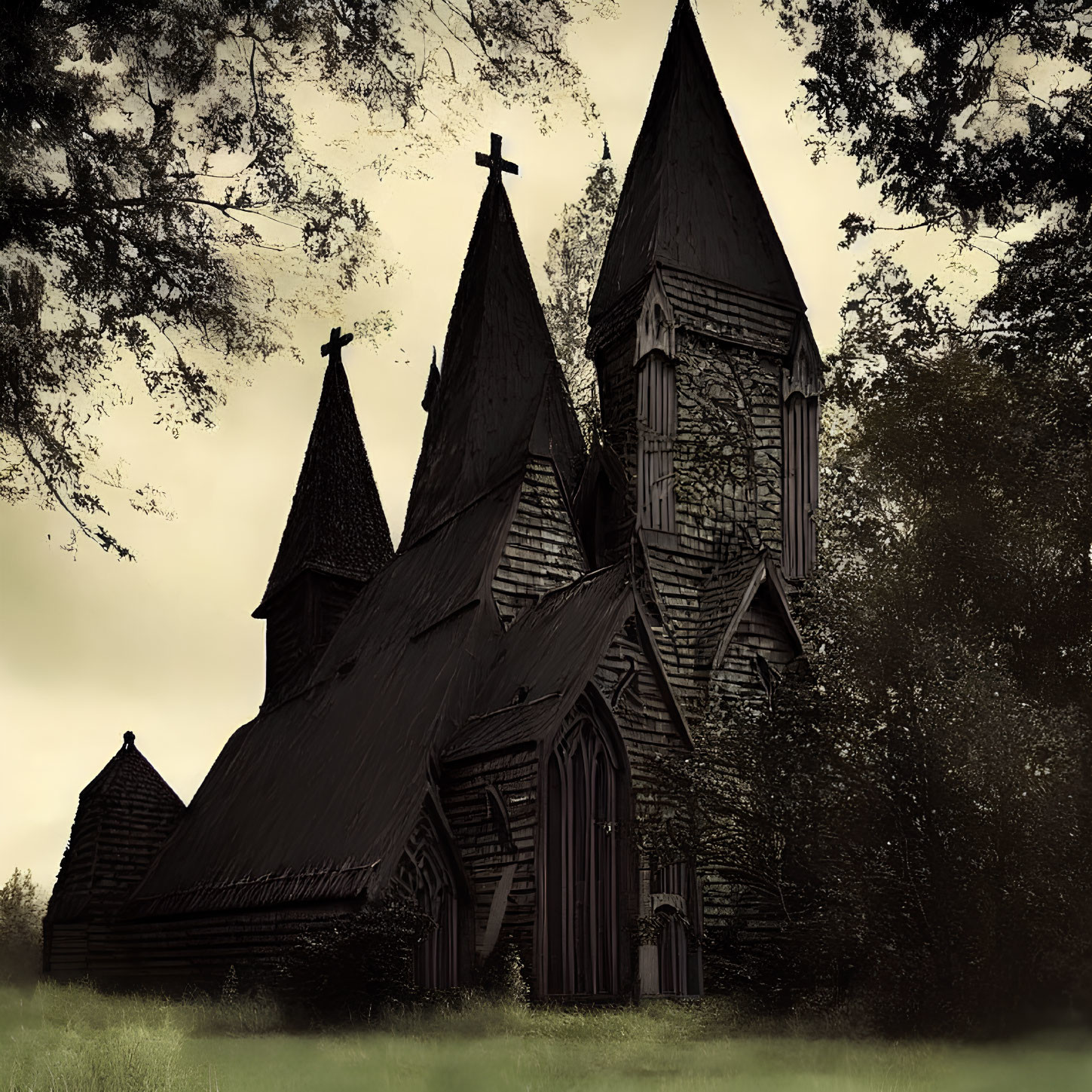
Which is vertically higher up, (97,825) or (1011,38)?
(1011,38)

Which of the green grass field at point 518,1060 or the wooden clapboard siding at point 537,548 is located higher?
the wooden clapboard siding at point 537,548

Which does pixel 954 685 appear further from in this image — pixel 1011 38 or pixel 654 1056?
pixel 1011 38

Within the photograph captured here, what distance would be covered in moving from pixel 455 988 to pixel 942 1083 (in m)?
8.06

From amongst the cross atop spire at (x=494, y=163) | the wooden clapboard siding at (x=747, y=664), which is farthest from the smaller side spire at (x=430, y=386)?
the wooden clapboard siding at (x=747, y=664)

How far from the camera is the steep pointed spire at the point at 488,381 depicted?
27266 mm

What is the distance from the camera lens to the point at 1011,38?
56.0 ft

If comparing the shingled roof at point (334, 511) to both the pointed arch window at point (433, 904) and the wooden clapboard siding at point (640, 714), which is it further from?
the pointed arch window at point (433, 904)

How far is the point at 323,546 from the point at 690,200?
1378 cm

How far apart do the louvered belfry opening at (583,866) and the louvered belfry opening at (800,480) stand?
8.37 meters

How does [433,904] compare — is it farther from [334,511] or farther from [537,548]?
[334,511]

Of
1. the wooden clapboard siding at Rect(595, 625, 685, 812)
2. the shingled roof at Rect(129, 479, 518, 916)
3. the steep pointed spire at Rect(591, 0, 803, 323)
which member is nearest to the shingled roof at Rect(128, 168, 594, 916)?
the shingled roof at Rect(129, 479, 518, 916)

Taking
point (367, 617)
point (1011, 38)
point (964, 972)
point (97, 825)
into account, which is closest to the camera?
point (964, 972)

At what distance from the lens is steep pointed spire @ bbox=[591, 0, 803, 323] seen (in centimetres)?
2638

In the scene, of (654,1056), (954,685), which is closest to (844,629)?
(954,685)
